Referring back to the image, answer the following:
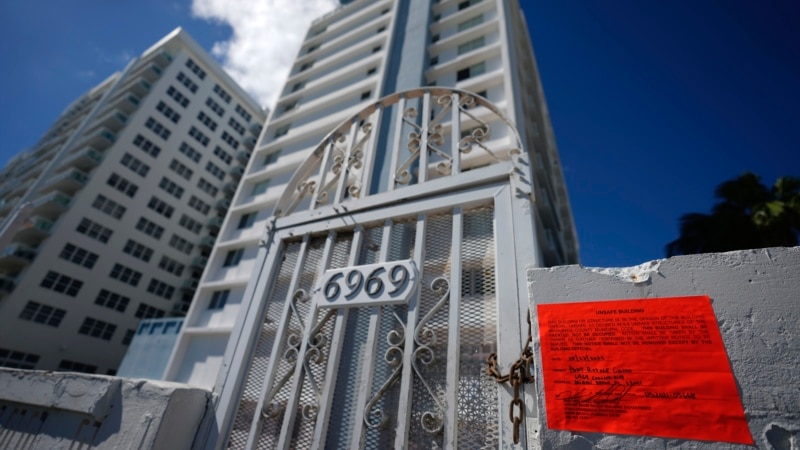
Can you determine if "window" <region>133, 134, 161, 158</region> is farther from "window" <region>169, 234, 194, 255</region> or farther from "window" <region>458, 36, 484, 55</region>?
"window" <region>458, 36, 484, 55</region>

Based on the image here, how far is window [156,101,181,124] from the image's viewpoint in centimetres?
3222

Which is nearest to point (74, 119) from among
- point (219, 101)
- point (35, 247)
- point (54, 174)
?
point (54, 174)

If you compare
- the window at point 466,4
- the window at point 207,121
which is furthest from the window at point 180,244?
the window at point 466,4

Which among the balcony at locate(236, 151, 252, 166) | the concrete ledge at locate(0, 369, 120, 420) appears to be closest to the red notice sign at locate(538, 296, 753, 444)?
the concrete ledge at locate(0, 369, 120, 420)

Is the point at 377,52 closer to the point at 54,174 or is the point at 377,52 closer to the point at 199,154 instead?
the point at 199,154

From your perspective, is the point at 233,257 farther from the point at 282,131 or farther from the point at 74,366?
the point at 74,366

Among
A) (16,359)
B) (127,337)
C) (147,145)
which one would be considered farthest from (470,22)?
(16,359)

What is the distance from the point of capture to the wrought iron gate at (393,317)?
193 cm

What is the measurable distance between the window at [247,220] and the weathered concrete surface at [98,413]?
1798 cm

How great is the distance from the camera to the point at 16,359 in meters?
21.4

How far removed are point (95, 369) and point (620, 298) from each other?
114ft

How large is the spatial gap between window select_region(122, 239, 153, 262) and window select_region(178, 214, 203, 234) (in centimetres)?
383

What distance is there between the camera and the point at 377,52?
20.7 meters

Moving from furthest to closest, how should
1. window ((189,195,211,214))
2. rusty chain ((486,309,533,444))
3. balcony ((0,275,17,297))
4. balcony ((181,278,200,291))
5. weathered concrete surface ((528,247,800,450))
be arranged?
window ((189,195,211,214)), balcony ((181,278,200,291)), balcony ((0,275,17,297)), rusty chain ((486,309,533,444)), weathered concrete surface ((528,247,800,450))
